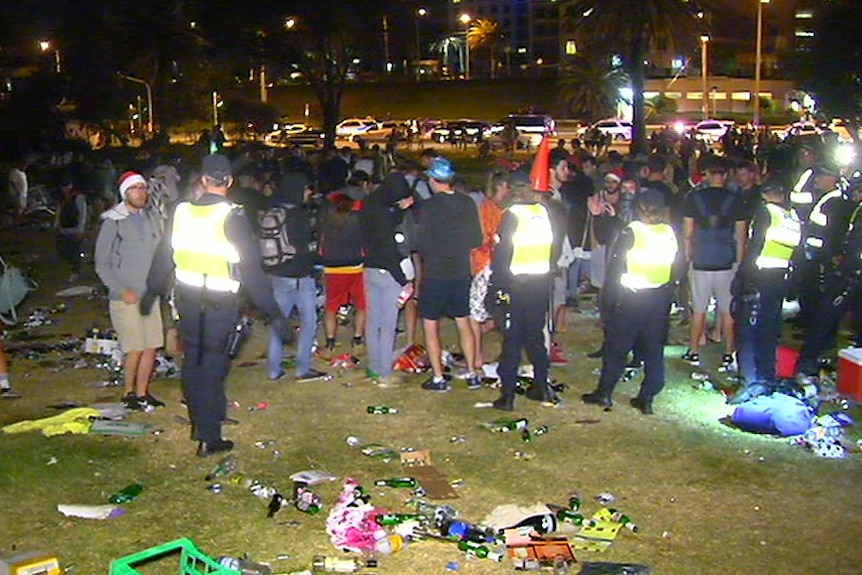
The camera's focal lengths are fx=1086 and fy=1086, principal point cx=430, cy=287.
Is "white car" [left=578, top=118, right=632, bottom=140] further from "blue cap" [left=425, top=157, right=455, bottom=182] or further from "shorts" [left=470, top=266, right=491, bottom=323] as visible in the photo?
"blue cap" [left=425, top=157, right=455, bottom=182]

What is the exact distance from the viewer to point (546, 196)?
31.6 ft

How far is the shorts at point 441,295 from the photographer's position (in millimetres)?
9219

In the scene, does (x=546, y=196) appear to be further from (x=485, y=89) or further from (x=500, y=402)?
(x=485, y=89)

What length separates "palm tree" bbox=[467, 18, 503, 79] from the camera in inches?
5036

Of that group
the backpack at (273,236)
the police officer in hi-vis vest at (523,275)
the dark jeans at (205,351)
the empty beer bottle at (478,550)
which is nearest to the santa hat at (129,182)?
the backpack at (273,236)

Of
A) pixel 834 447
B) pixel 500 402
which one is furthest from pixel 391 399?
pixel 834 447

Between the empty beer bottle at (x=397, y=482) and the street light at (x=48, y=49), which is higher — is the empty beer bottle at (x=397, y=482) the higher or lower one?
the lower one

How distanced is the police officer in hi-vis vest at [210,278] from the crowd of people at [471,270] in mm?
11

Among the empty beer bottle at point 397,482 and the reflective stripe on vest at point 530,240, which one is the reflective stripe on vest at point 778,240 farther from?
the empty beer bottle at point 397,482

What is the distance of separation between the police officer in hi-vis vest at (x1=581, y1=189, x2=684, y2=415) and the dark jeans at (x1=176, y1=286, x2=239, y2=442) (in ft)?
10.0

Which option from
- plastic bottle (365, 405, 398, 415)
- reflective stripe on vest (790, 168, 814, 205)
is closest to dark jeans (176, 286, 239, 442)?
plastic bottle (365, 405, 398, 415)

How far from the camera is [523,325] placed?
348 inches

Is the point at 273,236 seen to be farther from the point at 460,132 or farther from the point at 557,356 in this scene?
the point at 460,132

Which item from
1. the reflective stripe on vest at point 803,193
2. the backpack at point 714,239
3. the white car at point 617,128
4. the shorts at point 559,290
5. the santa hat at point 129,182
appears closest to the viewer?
the santa hat at point 129,182
